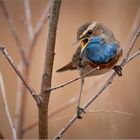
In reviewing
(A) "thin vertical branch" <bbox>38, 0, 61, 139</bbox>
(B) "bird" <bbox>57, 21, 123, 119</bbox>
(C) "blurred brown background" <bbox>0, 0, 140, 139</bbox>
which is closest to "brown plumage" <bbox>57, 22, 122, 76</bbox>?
(B) "bird" <bbox>57, 21, 123, 119</bbox>

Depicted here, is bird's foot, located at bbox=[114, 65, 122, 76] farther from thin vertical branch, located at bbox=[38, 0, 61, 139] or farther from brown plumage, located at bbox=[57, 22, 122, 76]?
thin vertical branch, located at bbox=[38, 0, 61, 139]

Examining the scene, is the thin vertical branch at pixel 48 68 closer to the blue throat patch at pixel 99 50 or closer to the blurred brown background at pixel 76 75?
the blue throat patch at pixel 99 50

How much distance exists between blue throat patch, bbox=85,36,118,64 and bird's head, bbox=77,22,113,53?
3 centimetres

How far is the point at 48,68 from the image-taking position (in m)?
1.96

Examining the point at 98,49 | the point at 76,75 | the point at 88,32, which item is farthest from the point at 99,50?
the point at 76,75

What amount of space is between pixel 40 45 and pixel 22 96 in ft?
5.56

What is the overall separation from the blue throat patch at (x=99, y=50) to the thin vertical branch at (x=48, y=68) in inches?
27.3

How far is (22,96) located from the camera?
8.98 feet

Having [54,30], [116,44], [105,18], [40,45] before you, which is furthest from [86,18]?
[54,30]

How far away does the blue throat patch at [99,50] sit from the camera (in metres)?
2.63

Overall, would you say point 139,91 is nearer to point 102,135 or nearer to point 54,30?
point 102,135

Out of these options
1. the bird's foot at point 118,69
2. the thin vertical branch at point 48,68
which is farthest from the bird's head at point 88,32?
the thin vertical branch at point 48,68

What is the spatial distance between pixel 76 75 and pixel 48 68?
2.17 metres

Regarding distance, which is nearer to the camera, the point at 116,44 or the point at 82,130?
the point at 116,44
